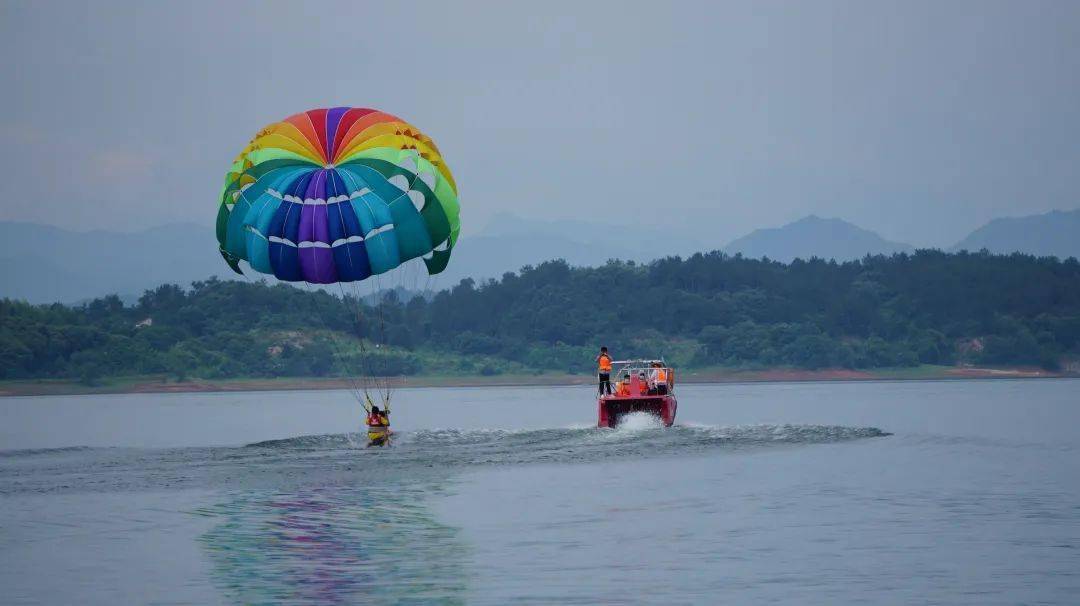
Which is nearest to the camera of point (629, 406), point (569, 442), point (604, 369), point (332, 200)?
point (332, 200)

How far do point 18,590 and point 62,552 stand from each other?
3346 mm

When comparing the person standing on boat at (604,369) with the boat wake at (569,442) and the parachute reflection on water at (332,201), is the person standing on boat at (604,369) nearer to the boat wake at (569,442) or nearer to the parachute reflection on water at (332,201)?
the boat wake at (569,442)

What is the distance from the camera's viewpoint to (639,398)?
44.6 m

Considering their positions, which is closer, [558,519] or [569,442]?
[558,519]

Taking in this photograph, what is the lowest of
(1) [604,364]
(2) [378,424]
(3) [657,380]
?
(2) [378,424]

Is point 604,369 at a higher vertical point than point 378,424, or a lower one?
higher

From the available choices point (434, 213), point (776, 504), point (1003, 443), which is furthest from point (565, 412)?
point (776, 504)

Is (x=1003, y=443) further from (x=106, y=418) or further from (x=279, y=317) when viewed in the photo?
(x=279, y=317)

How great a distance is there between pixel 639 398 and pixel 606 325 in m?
109

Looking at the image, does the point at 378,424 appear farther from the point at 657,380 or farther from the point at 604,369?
the point at 657,380

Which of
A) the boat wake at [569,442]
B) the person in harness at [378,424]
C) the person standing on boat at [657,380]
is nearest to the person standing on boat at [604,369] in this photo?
the boat wake at [569,442]

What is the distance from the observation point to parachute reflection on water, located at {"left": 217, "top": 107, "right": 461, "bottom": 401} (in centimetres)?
3634

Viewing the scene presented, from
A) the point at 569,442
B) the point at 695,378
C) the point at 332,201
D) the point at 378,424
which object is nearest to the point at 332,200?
the point at 332,201

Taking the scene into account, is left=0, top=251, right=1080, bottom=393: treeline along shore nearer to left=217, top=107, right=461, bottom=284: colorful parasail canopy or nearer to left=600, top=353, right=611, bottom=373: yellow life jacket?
left=600, top=353, right=611, bottom=373: yellow life jacket
